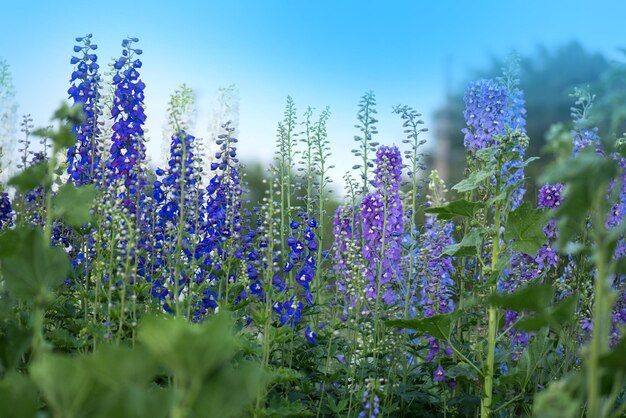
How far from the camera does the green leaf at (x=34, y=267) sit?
1371 millimetres

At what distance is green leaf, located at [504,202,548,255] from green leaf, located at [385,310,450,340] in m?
0.43

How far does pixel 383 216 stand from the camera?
184 inches

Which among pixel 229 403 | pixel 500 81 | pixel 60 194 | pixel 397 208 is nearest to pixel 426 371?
pixel 397 208

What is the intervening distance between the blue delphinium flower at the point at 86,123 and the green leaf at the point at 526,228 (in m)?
2.64

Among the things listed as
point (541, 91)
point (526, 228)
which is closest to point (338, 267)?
point (526, 228)

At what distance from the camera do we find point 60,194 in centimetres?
162

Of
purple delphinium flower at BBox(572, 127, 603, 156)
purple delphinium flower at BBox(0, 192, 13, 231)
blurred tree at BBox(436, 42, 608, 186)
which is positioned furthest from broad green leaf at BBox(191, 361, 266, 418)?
blurred tree at BBox(436, 42, 608, 186)

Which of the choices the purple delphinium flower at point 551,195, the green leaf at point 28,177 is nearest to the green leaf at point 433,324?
the purple delphinium flower at point 551,195

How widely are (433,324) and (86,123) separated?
2858 millimetres

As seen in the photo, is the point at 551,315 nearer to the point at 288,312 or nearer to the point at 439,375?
the point at 439,375

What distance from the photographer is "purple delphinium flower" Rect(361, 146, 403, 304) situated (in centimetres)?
463

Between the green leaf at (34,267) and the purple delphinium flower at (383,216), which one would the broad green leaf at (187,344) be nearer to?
the green leaf at (34,267)

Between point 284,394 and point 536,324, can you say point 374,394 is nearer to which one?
point 284,394

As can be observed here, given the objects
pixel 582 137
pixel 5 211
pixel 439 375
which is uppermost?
pixel 582 137
